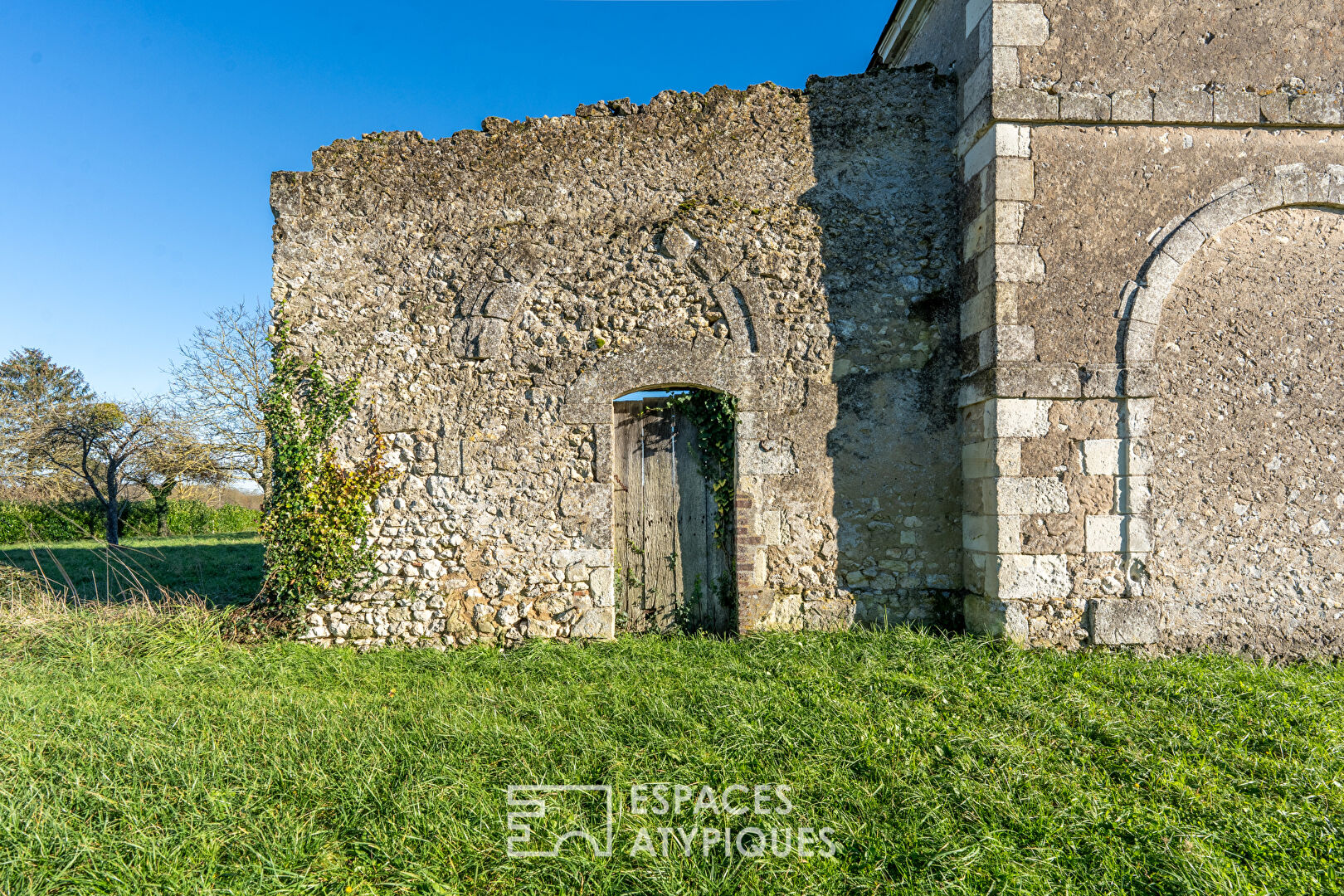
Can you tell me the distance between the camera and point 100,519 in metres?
16.8

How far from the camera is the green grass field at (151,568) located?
6664 millimetres

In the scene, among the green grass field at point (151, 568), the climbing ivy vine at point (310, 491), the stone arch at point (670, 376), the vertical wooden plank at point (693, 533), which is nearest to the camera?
the climbing ivy vine at point (310, 491)

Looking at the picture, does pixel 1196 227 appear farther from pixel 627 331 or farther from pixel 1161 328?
pixel 627 331

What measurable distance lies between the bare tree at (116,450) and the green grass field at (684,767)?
10125 mm

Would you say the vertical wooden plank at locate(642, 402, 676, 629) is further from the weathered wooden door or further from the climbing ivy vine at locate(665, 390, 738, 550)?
the climbing ivy vine at locate(665, 390, 738, 550)

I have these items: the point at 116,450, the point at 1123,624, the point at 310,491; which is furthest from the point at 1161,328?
the point at 116,450

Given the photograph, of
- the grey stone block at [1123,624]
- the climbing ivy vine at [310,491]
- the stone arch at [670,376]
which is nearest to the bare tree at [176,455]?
the climbing ivy vine at [310,491]

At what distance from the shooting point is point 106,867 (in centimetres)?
247

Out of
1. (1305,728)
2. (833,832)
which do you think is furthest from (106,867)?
(1305,728)

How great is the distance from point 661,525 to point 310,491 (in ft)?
8.93

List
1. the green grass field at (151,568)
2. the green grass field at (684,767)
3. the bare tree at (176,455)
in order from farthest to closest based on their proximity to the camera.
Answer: the bare tree at (176,455), the green grass field at (151,568), the green grass field at (684,767)

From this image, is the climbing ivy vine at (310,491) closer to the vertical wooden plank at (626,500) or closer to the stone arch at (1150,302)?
the vertical wooden plank at (626,500)

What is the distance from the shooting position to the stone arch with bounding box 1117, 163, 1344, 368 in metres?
4.65

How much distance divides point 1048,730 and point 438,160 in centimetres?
575
